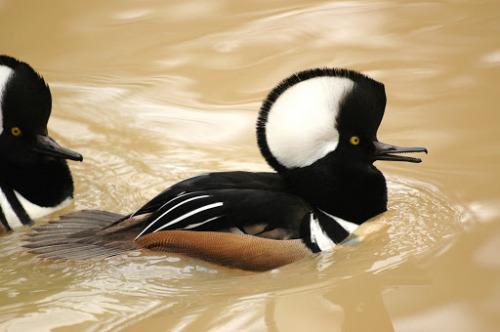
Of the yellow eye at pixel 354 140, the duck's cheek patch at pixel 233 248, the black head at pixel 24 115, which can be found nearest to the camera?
the duck's cheek patch at pixel 233 248

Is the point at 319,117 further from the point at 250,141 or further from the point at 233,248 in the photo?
the point at 250,141

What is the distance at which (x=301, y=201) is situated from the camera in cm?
486

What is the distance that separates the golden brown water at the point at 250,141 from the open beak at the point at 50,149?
41 centimetres

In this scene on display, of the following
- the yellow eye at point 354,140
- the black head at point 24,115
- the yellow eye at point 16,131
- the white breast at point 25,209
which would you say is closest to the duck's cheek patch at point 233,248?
the yellow eye at point 354,140

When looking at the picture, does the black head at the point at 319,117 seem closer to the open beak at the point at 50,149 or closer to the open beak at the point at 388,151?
the open beak at the point at 388,151

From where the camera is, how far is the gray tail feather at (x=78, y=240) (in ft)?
15.9

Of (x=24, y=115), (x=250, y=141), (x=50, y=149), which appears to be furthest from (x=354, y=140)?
(x=24, y=115)

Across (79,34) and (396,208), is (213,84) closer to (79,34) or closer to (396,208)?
(79,34)

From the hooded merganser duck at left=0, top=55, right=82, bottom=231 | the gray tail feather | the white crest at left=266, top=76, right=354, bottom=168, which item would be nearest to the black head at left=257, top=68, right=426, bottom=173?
the white crest at left=266, top=76, right=354, bottom=168

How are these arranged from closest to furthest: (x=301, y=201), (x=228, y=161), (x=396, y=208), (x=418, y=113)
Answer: (x=301, y=201), (x=396, y=208), (x=228, y=161), (x=418, y=113)

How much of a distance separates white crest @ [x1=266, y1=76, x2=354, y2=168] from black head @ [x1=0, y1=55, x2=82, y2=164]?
1.38 meters

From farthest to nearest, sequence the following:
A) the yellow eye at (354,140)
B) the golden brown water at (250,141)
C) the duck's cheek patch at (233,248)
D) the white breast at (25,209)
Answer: the white breast at (25,209) → the yellow eye at (354,140) → the duck's cheek patch at (233,248) → the golden brown water at (250,141)

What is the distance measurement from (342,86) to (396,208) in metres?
1.01

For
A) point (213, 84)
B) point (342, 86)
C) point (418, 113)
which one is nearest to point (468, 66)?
point (418, 113)
